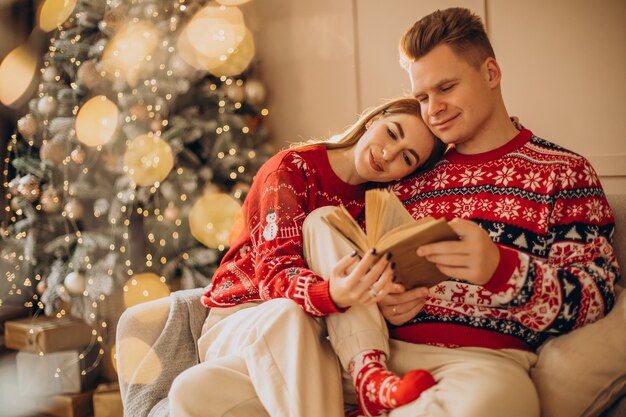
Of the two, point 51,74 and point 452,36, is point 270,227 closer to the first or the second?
point 452,36

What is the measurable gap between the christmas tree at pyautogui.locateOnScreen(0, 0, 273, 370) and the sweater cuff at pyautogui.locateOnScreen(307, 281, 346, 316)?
150 centimetres

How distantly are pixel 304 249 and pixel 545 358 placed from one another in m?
0.64

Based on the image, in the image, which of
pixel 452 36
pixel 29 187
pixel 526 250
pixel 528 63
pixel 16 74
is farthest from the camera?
pixel 16 74

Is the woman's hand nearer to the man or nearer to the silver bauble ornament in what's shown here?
the man

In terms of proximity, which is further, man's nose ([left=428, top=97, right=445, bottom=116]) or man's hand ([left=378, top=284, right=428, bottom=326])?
man's nose ([left=428, top=97, right=445, bottom=116])

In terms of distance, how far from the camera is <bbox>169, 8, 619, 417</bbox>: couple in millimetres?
1246

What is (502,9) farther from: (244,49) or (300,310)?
(300,310)

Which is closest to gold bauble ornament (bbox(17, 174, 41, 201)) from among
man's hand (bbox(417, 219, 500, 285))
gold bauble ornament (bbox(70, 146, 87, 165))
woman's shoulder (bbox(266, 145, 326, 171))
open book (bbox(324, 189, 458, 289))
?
gold bauble ornament (bbox(70, 146, 87, 165))

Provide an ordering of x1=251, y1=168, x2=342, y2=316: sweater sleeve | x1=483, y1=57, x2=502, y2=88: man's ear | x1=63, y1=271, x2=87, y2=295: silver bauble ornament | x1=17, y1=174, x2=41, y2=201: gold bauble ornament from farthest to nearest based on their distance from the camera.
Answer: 1. x1=17, y1=174, x2=41, y2=201: gold bauble ornament
2. x1=63, y1=271, x2=87, y2=295: silver bauble ornament
3. x1=483, y1=57, x2=502, y2=88: man's ear
4. x1=251, y1=168, x2=342, y2=316: sweater sleeve

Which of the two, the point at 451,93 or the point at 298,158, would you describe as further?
the point at 298,158

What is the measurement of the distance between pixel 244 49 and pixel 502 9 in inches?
54.4

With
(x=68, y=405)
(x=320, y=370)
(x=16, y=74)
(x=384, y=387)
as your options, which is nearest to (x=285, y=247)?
(x=320, y=370)

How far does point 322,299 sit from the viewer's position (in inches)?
52.0

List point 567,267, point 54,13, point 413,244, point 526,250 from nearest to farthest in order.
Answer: point 413,244, point 567,267, point 526,250, point 54,13
